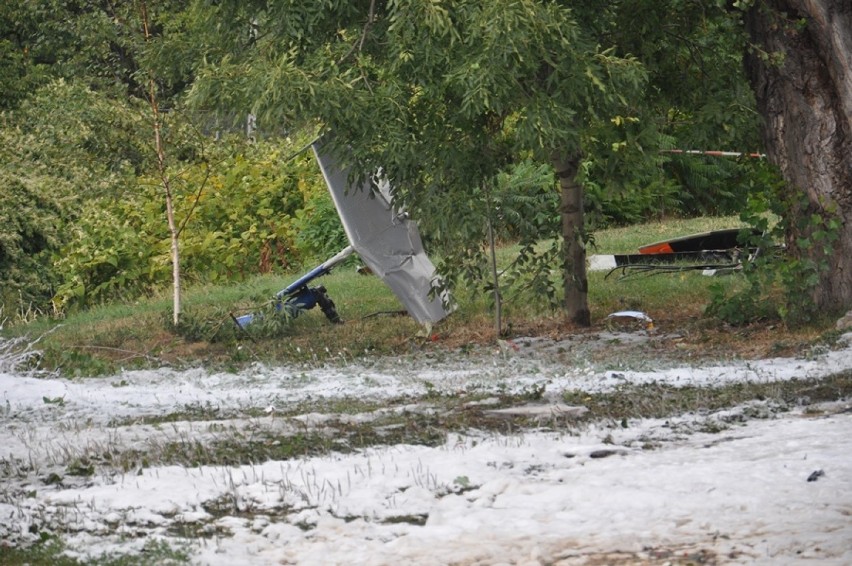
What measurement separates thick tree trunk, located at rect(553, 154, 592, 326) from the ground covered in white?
3.59 meters

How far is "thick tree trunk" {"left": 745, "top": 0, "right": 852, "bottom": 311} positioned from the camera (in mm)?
10977

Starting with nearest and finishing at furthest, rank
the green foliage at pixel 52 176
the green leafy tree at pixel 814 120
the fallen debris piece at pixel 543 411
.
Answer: the fallen debris piece at pixel 543 411 → the green leafy tree at pixel 814 120 → the green foliage at pixel 52 176

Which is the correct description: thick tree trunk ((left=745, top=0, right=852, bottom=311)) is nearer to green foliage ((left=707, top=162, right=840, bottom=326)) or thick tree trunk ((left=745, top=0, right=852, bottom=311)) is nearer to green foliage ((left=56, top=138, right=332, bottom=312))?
green foliage ((left=707, top=162, right=840, bottom=326))

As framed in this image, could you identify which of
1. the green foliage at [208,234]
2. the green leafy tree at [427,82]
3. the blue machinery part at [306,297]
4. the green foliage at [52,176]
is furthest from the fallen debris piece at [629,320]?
the green foliage at [208,234]

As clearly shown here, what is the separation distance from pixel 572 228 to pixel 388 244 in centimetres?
215

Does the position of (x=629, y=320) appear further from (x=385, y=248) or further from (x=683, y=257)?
(x=683, y=257)

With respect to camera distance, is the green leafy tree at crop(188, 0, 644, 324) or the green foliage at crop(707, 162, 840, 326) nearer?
the green leafy tree at crop(188, 0, 644, 324)

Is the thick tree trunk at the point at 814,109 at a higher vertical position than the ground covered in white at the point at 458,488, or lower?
higher

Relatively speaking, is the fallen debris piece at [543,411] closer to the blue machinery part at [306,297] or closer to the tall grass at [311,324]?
the tall grass at [311,324]

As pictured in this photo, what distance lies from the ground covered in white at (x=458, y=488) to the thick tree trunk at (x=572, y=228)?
3592mm

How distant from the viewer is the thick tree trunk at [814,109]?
10977 mm

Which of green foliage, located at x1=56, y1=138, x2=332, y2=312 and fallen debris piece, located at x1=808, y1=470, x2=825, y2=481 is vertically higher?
green foliage, located at x1=56, y1=138, x2=332, y2=312

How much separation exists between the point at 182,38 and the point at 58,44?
53.0 ft

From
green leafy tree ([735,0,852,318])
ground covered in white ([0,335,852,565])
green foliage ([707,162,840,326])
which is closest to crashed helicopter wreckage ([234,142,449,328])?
green foliage ([707,162,840,326])
